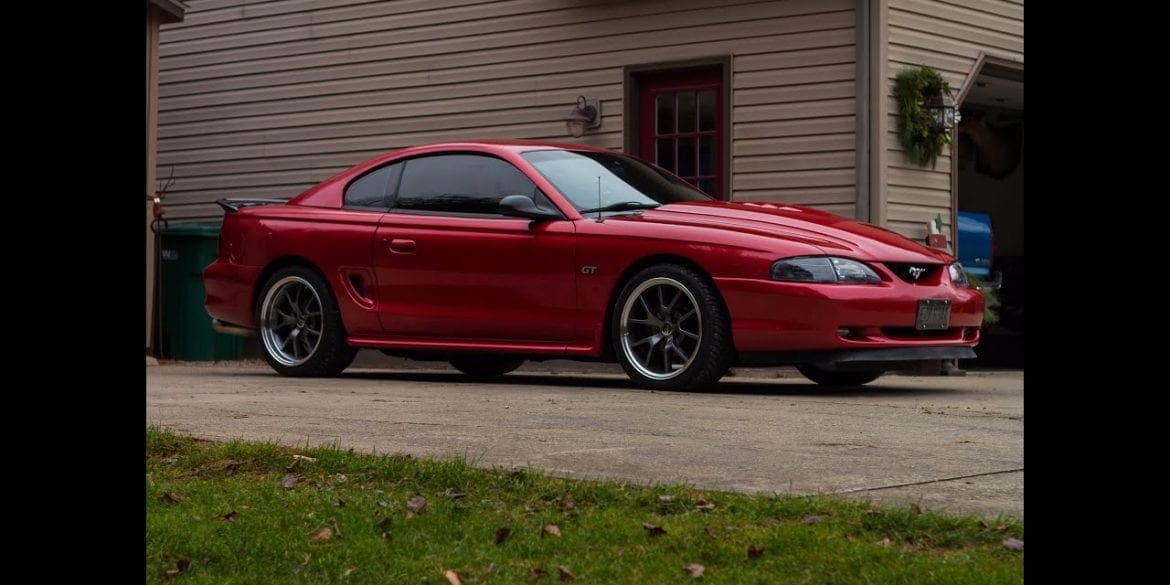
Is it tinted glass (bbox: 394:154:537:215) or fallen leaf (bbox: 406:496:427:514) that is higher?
tinted glass (bbox: 394:154:537:215)

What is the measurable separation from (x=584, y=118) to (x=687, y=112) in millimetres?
856

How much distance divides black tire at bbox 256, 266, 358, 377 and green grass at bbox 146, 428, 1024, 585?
189 inches

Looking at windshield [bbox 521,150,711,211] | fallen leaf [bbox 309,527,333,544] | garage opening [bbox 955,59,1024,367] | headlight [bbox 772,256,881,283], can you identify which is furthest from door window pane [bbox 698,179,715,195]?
fallen leaf [bbox 309,527,333,544]

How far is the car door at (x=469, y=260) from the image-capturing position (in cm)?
916

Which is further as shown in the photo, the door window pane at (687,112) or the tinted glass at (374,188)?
the door window pane at (687,112)

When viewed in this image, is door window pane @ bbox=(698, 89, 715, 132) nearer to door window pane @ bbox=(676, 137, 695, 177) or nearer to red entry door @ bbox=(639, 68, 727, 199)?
red entry door @ bbox=(639, 68, 727, 199)

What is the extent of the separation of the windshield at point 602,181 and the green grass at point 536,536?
4306 millimetres

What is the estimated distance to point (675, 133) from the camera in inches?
531

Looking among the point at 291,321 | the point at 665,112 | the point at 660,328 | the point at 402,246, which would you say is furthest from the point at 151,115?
the point at 660,328

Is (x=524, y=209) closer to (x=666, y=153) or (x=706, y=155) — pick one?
(x=706, y=155)

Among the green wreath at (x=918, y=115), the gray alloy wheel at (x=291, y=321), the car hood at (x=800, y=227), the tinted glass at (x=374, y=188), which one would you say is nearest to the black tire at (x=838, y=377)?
the car hood at (x=800, y=227)

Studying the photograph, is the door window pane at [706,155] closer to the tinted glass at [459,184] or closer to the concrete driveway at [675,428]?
the concrete driveway at [675,428]

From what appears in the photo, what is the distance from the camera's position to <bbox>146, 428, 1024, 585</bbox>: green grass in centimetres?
404

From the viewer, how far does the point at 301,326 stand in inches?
402
